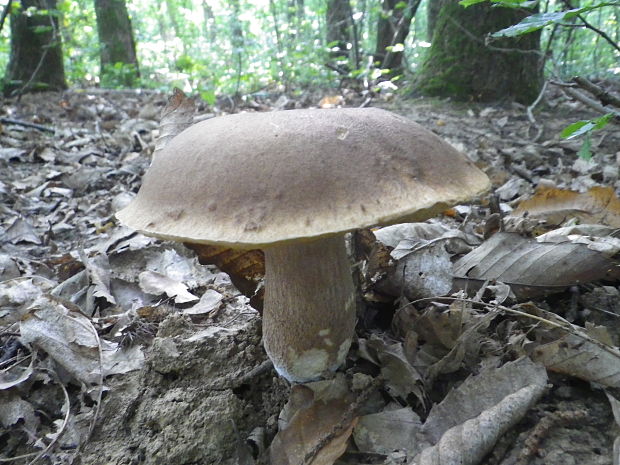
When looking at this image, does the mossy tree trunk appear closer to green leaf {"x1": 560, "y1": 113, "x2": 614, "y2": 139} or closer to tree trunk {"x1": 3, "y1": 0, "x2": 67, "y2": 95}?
green leaf {"x1": 560, "y1": 113, "x2": 614, "y2": 139}

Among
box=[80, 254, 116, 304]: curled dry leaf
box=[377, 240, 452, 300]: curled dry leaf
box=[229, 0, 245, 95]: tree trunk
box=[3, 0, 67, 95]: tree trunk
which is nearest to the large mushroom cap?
box=[377, 240, 452, 300]: curled dry leaf

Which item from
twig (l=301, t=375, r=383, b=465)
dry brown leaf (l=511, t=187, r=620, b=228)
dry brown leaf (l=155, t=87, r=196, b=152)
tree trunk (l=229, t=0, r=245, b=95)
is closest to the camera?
twig (l=301, t=375, r=383, b=465)

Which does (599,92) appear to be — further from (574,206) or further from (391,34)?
(391,34)

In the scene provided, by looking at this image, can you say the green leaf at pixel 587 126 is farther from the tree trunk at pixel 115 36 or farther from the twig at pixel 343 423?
the tree trunk at pixel 115 36

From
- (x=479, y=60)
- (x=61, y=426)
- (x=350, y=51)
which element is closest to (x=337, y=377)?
(x=61, y=426)

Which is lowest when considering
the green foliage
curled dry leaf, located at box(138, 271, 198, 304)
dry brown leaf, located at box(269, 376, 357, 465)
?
curled dry leaf, located at box(138, 271, 198, 304)
